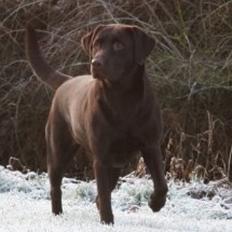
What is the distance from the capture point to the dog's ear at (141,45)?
540 cm

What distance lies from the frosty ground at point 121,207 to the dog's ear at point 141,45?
106 centimetres

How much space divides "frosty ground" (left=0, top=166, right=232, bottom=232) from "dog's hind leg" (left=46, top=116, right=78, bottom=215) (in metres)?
0.15

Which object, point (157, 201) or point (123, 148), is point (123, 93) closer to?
point (123, 148)

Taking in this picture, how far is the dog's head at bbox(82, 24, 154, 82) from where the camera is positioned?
533 centimetres

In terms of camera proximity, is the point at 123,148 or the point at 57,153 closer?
the point at 123,148

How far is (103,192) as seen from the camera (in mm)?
5414

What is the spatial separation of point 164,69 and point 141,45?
4617 mm

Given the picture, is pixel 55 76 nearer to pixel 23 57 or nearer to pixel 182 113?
pixel 182 113

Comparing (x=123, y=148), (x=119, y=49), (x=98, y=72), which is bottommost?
(x=123, y=148)

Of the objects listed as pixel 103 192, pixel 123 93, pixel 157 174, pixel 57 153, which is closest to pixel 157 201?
pixel 157 174

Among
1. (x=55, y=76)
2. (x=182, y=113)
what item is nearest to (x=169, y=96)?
(x=182, y=113)

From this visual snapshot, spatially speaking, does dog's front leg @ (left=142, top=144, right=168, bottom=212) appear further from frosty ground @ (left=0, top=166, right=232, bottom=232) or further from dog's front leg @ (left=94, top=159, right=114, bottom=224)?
dog's front leg @ (left=94, top=159, right=114, bottom=224)

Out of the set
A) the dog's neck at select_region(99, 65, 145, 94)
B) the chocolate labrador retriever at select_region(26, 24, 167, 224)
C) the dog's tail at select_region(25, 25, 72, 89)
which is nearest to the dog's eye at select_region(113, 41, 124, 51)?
the chocolate labrador retriever at select_region(26, 24, 167, 224)

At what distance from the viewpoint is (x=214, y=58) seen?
10008 mm
